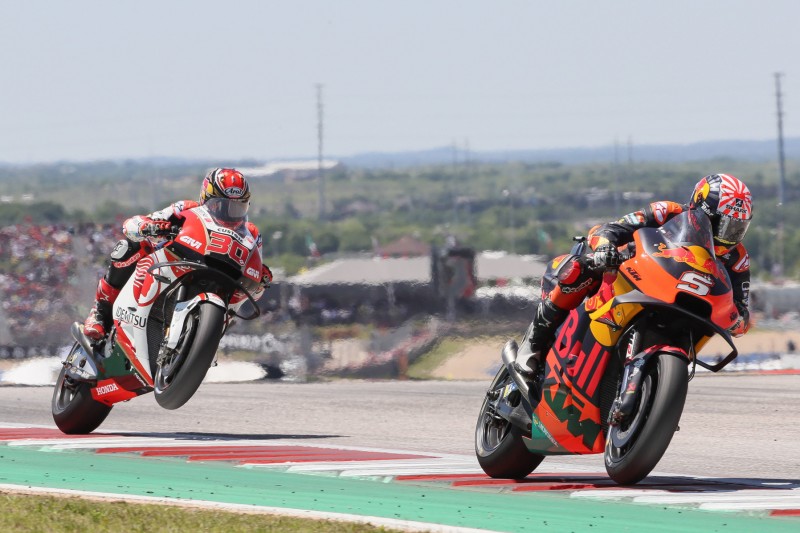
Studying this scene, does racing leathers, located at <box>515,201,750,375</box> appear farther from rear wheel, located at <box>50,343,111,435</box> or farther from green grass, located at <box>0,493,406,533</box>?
rear wheel, located at <box>50,343,111,435</box>

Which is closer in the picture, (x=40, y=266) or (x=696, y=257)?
(x=696, y=257)

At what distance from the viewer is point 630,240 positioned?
848 cm

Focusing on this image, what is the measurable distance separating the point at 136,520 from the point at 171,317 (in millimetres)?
4435

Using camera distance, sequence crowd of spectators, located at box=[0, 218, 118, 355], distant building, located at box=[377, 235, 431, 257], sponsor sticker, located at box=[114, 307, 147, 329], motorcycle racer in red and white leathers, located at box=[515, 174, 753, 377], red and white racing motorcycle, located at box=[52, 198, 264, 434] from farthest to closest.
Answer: distant building, located at box=[377, 235, 431, 257] < crowd of spectators, located at box=[0, 218, 118, 355] < sponsor sticker, located at box=[114, 307, 147, 329] < red and white racing motorcycle, located at box=[52, 198, 264, 434] < motorcycle racer in red and white leathers, located at box=[515, 174, 753, 377]

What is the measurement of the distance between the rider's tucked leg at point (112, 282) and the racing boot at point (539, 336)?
4.36 meters

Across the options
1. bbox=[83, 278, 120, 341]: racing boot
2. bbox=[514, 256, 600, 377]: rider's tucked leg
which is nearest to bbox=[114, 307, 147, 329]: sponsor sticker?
bbox=[83, 278, 120, 341]: racing boot

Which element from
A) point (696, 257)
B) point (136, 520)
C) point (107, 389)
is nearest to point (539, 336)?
point (696, 257)

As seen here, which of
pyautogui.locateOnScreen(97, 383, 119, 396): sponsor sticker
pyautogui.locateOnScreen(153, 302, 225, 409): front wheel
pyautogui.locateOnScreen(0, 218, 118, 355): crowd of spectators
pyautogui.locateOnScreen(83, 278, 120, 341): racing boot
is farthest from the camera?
pyautogui.locateOnScreen(0, 218, 118, 355): crowd of spectators

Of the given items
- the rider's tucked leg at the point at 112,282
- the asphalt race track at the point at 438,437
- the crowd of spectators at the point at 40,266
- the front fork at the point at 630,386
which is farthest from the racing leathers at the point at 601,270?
the crowd of spectators at the point at 40,266

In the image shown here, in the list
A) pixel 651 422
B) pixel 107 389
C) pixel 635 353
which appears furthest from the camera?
pixel 107 389

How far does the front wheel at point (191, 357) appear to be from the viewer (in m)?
10.9

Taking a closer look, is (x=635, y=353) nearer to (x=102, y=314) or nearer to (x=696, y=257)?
(x=696, y=257)

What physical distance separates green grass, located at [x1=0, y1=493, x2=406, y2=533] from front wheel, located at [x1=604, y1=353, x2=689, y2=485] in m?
1.60

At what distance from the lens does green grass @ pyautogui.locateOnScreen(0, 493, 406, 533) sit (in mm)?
7047
